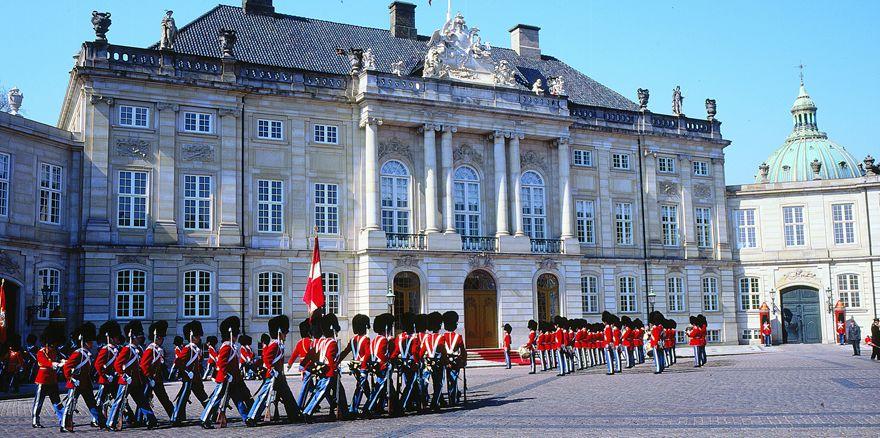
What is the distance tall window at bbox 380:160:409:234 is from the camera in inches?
1617

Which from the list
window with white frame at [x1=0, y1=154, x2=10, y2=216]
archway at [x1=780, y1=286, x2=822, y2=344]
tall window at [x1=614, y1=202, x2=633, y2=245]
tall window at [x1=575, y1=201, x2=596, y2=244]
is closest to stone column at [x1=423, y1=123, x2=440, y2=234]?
tall window at [x1=575, y1=201, x2=596, y2=244]

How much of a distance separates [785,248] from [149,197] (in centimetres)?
3498

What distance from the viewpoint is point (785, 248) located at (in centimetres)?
5094

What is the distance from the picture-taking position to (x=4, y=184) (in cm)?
3216

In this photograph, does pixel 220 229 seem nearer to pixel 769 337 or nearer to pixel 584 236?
pixel 584 236

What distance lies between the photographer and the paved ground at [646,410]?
1530cm

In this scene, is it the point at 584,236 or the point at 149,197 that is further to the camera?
the point at 584,236

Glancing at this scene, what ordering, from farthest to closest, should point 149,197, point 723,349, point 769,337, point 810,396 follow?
point 769,337
point 723,349
point 149,197
point 810,396

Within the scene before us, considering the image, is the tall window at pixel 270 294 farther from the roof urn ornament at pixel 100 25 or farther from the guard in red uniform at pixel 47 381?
the guard in red uniform at pixel 47 381

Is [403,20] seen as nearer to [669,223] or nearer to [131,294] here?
[669,223]

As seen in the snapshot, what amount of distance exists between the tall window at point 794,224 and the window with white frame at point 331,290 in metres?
27.0

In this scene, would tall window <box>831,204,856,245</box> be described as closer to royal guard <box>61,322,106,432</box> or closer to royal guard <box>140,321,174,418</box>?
royal guard <box>140,321,174,418</box>

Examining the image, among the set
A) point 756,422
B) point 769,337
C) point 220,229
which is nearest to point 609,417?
point 756,422

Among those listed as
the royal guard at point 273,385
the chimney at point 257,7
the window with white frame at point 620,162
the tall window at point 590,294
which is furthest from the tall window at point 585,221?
the royal guard at point 273,385
